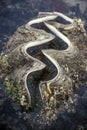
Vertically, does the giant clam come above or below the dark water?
below

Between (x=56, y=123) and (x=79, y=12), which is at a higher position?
(x=79, y=12)

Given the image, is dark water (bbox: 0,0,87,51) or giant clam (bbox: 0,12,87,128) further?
dark water (bbox: 0,0,87,51)

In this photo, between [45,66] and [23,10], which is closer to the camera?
[45,66]

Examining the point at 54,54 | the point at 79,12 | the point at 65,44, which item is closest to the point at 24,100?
the point at 54,54

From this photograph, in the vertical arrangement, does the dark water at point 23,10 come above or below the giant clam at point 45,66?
above

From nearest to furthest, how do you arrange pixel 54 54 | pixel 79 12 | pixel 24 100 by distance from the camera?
pixel 24 100, pixel 54 54, pixel 79 12

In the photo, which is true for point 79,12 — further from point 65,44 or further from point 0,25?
point 65,44

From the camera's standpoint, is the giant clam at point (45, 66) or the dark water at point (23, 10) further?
the dark water at point (23, 10)

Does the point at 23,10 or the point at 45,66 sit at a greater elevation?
the point at 23,10
